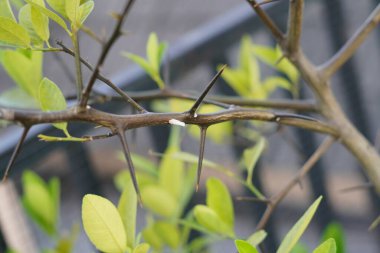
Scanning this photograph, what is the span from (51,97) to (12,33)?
1.6 inches

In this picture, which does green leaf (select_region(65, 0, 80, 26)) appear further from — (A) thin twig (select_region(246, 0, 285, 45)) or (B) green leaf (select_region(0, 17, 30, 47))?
(A) thin twig (select_region(246, 0, 285, 45))

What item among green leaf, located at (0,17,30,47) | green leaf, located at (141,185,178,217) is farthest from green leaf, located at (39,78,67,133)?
green leaf, located at (141,185,178,217)

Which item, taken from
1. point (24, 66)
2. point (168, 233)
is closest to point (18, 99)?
point (24, 66)

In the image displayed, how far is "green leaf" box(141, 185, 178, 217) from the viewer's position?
0.60 meters

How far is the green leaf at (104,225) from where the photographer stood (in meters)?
0.33

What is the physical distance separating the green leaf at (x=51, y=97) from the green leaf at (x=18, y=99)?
0.20 m

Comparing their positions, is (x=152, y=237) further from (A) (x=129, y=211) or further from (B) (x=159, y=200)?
(A) (x=129, y=211)

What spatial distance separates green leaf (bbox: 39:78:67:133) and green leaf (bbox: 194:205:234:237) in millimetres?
123

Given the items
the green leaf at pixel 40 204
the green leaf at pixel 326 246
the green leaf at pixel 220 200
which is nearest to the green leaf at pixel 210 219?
the green leaf at pixel 220 200

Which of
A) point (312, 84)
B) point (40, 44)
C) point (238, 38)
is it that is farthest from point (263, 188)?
point (40, 44)

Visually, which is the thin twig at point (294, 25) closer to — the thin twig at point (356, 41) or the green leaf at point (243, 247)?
the thin twig at point (356, 41)

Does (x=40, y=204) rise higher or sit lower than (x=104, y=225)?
lower

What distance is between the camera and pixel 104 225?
33cm

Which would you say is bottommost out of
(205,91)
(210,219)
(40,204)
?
(40,204)
